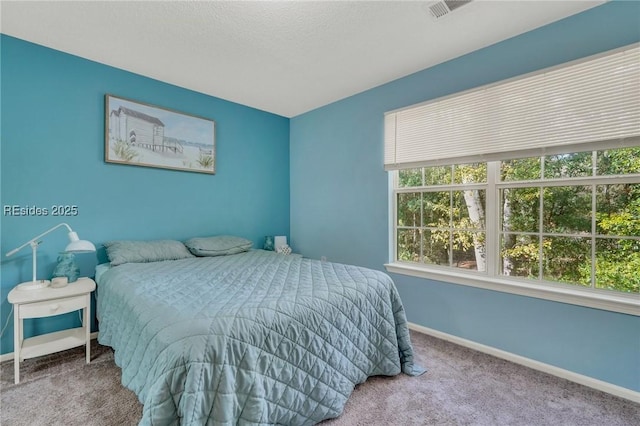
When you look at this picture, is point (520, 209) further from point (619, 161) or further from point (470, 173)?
point (619, 161)

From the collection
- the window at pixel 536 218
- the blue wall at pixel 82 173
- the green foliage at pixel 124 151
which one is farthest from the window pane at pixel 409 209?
the green foliage at pixel 124 151

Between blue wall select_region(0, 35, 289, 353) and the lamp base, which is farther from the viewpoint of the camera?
blue wall select_region(0, 35, 289, 353)

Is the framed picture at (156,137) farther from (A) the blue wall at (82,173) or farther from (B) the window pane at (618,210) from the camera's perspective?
(B) the window pane at (618,210)

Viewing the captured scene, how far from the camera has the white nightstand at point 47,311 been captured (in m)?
1.88

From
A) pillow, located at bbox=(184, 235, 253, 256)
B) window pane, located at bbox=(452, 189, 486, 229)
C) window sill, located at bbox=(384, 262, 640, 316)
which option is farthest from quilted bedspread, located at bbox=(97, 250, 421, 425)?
window pane, located at bbox=(452, 189, 486, 229)

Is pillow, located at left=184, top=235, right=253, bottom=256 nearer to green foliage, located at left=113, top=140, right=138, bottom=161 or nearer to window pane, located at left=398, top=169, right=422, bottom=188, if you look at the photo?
green foliage, located at left=113, top=140, right=138, bottom=161

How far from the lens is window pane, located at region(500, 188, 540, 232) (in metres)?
2.22

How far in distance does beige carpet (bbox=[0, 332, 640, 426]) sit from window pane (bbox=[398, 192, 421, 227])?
1314mm

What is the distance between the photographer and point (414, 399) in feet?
5.70

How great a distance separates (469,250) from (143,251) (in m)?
2.89

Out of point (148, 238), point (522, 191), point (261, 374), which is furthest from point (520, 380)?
point (148, 238)

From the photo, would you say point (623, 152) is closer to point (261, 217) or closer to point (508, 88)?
point (508, 88)

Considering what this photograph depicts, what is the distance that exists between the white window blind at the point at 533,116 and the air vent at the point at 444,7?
0.72 meters

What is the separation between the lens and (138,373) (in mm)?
1338
